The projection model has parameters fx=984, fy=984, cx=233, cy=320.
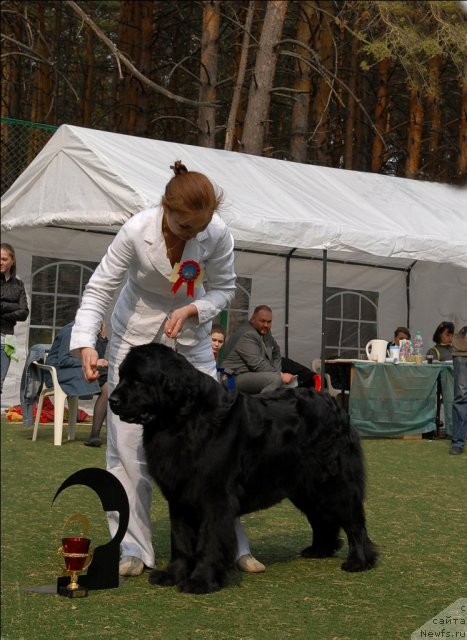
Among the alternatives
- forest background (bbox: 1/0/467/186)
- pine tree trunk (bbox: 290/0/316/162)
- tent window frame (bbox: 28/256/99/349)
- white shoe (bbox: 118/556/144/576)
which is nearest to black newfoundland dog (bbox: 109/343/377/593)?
white shoe (bbox: 118/556/144/576)

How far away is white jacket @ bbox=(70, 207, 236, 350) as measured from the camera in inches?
130

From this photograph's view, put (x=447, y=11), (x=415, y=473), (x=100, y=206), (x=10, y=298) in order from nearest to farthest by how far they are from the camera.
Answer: (x=447, y=11) < (x=415, y=473) < (x=10, y=298) < (x=100, y=206)

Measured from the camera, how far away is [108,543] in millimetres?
3207

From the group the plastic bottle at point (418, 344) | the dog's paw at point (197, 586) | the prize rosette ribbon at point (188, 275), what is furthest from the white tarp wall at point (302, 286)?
the dog's paw at point (197, 586)

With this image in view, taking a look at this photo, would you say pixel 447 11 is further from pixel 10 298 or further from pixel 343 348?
pixel 343 348

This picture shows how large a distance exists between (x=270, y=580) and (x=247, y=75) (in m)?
16.9

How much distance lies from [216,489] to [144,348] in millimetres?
520

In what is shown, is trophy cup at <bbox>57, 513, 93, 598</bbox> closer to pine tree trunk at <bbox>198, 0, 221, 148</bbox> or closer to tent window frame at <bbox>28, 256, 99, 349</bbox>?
tent window frame at <bbox>28, 256, 99, 349</bbox>

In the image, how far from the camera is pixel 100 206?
800 cm

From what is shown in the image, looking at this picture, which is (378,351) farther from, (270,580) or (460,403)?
(270,580)

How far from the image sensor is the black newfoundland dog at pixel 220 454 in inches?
121

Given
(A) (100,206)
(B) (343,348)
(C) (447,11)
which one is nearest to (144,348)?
(C) (447,11)

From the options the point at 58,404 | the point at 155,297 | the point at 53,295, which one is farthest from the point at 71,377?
the point at 155,297

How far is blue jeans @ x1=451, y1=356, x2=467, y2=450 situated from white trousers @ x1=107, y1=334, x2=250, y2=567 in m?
2.30
